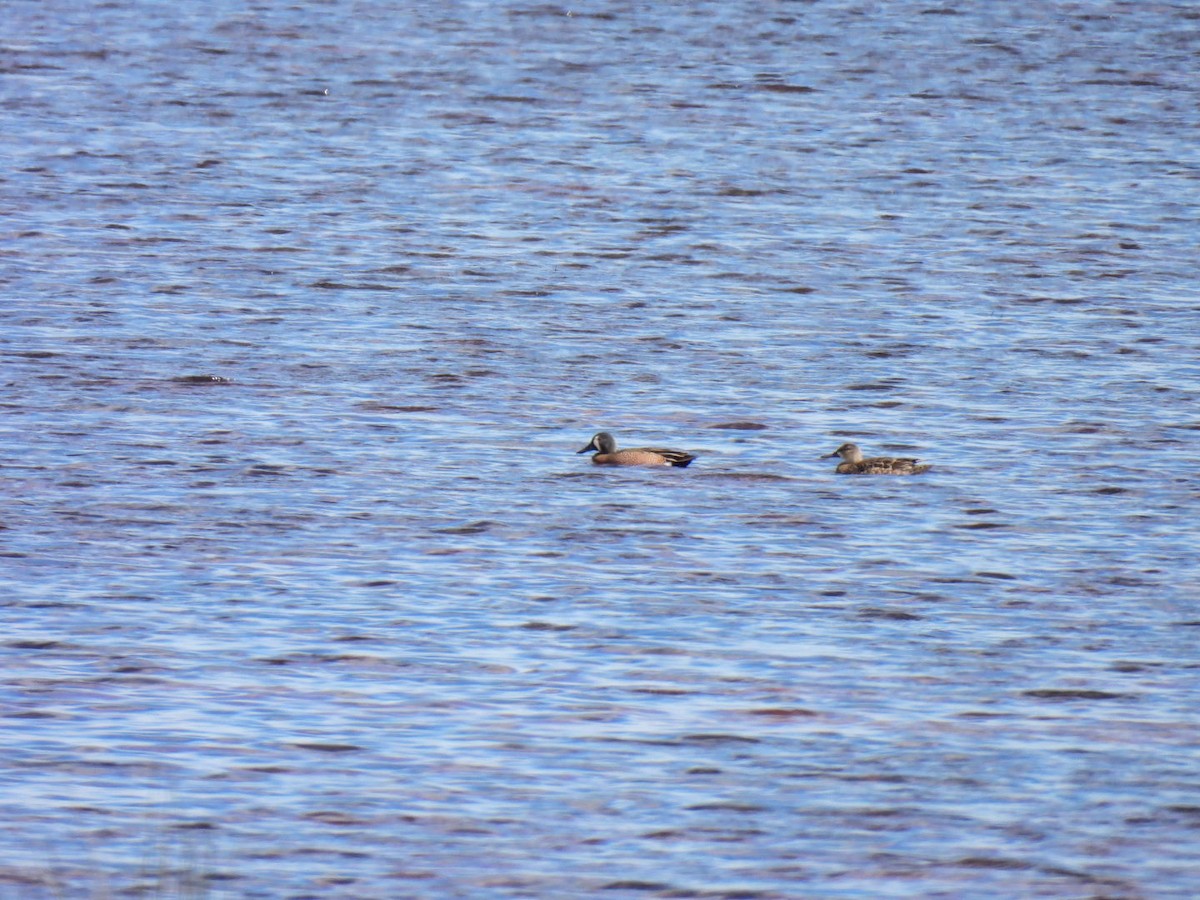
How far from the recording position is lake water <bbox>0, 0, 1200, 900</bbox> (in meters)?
10.0

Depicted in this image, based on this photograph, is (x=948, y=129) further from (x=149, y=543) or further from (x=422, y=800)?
(x=422, y=800)

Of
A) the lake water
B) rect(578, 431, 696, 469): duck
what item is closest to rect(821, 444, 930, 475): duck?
the lake water

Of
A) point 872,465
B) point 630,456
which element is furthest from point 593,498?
point 872,465

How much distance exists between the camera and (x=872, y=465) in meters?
15.3

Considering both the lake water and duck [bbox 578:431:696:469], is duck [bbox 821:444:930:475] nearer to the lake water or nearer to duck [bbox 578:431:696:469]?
the lake water

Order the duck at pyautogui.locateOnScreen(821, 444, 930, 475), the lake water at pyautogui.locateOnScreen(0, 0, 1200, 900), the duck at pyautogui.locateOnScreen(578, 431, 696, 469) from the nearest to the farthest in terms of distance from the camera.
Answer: the lake water at pyautogui.locateOnScreen(0, 0, 1200, 900) < the duck at pyautogui.locateOnScreen(821, 444, 930, 475) < the duck at pyautogui.locateOnScreen(578, 431, 696, 469)

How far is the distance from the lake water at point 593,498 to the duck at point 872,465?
6.3 inches

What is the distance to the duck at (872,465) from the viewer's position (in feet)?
50.1

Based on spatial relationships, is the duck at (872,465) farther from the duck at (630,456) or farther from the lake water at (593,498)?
the duck at (630,456)

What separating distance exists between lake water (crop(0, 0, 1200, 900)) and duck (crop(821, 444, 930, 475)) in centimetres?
16

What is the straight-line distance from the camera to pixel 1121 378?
18203 mm

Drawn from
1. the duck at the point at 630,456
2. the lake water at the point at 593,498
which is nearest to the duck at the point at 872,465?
the lake water at the point at 593,498

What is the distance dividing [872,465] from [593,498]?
152cm

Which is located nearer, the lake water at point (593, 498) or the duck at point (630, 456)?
the lake water at point (593, 498)
